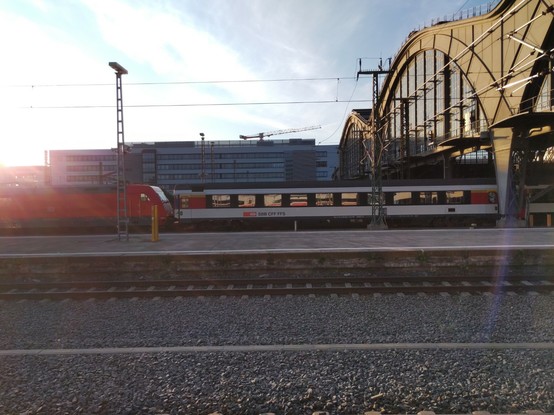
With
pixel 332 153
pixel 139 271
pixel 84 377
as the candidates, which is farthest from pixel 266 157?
pixel 84 377

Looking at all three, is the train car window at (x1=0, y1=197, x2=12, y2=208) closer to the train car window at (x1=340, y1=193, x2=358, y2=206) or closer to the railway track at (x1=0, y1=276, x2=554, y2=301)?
the railway track at (x1=0, y1=276, x2=554, y2=301)

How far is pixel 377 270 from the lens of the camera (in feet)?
37.7

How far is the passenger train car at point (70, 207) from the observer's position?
26406 millimetres

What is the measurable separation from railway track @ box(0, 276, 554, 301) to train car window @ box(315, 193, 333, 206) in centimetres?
1677

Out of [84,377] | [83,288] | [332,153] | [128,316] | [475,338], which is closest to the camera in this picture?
[84,377]

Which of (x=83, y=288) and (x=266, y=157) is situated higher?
(x=266, y=157)

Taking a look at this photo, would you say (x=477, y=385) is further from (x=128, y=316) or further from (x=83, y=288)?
(x=83, y=288)

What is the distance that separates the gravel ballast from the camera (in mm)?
4004

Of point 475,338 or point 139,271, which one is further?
point 139,271

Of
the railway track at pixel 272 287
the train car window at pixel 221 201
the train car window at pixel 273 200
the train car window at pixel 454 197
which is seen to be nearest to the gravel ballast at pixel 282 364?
the railway track at pixel 272 287

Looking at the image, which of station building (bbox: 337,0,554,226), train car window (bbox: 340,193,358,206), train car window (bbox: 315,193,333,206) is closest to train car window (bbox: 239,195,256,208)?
train car window (bbox: 315,193,333,206)

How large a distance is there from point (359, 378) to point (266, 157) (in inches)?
4445

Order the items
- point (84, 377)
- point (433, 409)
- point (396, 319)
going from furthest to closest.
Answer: point (396, 319)
point (84, 377)
point (433, 409)

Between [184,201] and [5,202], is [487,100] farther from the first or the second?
[5,202]
